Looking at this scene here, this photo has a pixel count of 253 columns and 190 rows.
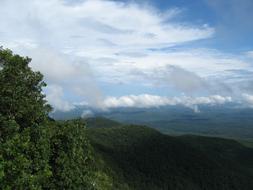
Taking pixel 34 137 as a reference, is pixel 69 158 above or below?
below

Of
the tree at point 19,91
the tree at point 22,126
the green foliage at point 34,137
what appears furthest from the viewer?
A: the tree at point 19,91

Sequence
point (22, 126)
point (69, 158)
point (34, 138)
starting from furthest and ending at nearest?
point (69, 158)
point (22, 126)
point (34, 138)

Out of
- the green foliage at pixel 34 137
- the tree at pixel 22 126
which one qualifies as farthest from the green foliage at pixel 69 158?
the tree at pixel 22 126

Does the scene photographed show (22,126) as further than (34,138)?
Yes

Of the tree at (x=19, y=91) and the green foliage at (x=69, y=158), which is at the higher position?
the tree at (x=19, y=91)

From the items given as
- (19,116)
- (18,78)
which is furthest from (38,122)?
(18,78)

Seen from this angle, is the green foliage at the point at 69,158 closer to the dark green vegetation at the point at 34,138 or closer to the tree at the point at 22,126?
the dark green vegetation at the point at 34,138

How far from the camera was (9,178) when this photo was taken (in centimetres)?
3447

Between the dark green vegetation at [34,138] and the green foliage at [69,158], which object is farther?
the green foliage at [69,158]

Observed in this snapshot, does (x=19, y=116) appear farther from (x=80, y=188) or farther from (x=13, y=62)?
(x=80, y=188)

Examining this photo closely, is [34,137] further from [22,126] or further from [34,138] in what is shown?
[22,126]

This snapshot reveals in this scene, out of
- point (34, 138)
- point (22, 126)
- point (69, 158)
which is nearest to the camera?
point (34, 138)

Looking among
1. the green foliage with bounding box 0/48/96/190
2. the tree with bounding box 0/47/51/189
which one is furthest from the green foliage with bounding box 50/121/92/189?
the tree with bounding box 0/47/51/189

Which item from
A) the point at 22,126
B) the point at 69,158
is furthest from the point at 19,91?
the point at 69,158
